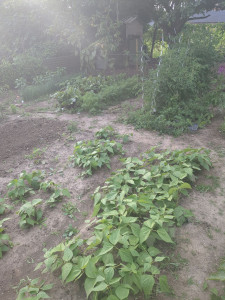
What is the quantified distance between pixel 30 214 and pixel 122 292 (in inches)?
60.4

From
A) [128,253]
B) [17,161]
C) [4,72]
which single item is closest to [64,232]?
[128,253]

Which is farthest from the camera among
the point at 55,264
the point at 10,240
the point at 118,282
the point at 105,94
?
the point at 105,94

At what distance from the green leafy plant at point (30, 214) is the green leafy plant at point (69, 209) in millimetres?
298

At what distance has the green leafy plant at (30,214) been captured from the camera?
9.21 feet

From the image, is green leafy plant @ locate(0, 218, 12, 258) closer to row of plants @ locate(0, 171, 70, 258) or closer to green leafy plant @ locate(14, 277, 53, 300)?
row of plants @ locate(0, 171, 70, 258)

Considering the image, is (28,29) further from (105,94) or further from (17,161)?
(17,161)

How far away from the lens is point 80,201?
3.23 metres

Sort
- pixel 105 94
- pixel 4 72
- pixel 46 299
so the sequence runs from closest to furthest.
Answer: pixel 46 299
pixel 105 94
pixel 4 72

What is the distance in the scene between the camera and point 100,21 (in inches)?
381

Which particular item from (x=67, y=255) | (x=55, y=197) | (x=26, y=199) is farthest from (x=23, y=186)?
(x=67, y=255)

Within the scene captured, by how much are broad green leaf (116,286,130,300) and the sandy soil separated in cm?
34

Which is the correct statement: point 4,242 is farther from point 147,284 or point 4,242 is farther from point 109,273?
point 147,284

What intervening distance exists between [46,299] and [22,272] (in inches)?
18.1

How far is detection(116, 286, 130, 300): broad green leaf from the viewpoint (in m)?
1.75
